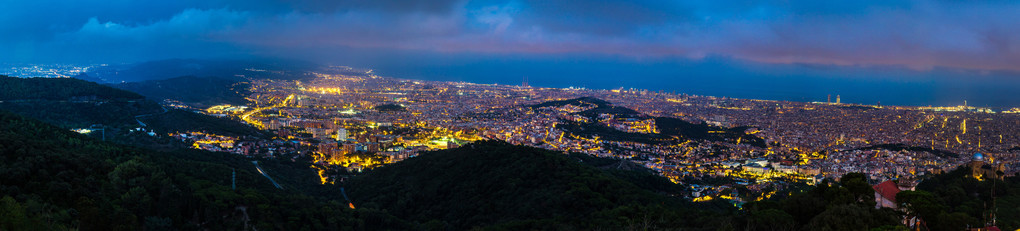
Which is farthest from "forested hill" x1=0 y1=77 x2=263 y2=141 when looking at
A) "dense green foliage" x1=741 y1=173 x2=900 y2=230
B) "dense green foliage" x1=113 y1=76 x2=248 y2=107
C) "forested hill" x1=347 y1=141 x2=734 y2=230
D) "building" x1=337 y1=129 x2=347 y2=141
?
"dense green foliage" x1=741 y1=173 x2=900 y2=230

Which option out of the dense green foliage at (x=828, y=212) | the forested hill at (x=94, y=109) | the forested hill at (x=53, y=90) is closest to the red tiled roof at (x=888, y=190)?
the dense green foliage at (x=828, y=212)

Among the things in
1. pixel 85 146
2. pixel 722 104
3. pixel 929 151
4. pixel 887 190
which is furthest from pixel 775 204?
pixel 722 104

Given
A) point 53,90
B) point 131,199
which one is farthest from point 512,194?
point 53,90

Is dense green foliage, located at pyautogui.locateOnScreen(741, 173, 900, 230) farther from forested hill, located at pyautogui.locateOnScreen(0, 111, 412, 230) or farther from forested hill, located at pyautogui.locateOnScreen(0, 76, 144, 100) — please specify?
forested hill, located at pyautogui.locateOnScreen(0, 76, 144, 100)

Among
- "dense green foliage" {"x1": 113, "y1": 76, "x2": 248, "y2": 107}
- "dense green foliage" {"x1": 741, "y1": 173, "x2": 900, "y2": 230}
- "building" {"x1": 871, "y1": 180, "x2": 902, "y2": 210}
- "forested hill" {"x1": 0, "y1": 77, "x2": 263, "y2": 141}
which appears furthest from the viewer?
"dense green foliage" {"x1": 113, "y1": 76, "x2": 248, "y2": 107}

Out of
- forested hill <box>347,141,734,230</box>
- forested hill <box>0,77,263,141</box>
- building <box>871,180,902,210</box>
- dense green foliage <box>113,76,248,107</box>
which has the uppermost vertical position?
dense green foliage <box>113,76,248,107</box>

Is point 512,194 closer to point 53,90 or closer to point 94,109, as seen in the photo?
point 94,109

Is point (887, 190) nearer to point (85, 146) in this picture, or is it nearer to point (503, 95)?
point (85, 146)
